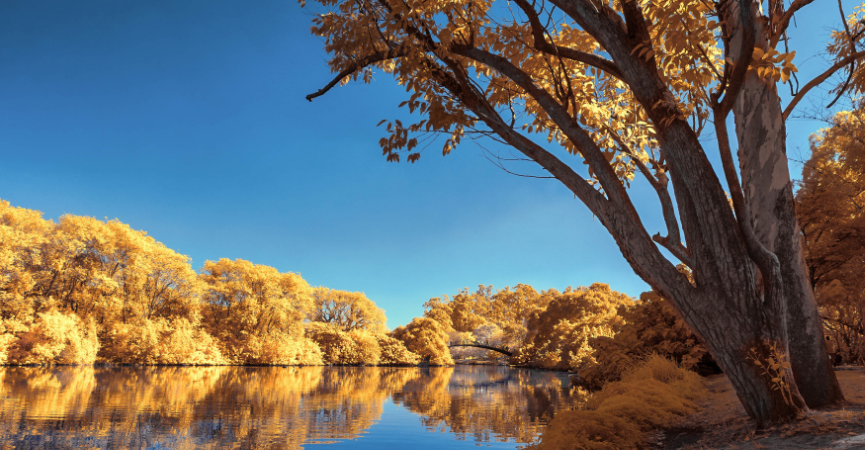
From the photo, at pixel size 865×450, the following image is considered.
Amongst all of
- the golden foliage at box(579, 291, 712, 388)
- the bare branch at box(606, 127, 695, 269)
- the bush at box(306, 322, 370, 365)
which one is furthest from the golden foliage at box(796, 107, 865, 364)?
the bush at box(306, 322, 370, 365)

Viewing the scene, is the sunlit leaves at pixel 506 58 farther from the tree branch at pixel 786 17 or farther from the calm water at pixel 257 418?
the calm water at pixel 257 418

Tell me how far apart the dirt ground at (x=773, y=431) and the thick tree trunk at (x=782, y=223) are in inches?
13.7

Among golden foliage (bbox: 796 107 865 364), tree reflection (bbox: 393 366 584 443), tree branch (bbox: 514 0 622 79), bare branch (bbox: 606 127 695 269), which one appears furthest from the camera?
golden foliage (bbox: 796 107 865 364)

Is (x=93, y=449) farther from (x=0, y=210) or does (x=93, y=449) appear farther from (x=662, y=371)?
(x=0, y=210)

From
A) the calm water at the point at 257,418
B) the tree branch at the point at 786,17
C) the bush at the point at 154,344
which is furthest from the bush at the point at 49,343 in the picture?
the tree branch at the point at 786,17

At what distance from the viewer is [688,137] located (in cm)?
362

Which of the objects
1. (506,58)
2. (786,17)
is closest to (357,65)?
(506,58)

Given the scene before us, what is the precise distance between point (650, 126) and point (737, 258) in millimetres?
1517

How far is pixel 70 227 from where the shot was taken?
22.0 meters

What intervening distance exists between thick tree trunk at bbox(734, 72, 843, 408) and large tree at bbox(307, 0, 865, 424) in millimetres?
12

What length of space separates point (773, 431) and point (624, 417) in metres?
1.75

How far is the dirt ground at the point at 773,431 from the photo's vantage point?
281 centimetres

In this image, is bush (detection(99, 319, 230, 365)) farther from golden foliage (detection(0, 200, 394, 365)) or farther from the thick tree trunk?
the thick tree trunk

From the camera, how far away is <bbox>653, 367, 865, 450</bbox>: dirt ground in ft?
9.23
